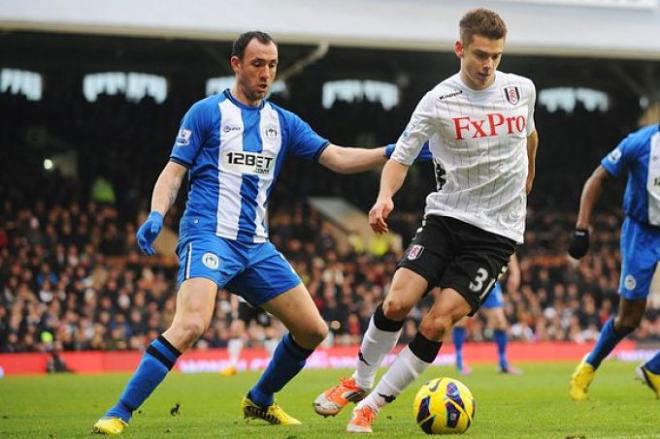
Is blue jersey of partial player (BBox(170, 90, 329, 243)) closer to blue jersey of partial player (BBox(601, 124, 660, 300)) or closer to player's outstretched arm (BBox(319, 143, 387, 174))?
player's outstretched arm (BBox(319, 143, 387, 174))

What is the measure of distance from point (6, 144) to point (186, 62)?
5.49m

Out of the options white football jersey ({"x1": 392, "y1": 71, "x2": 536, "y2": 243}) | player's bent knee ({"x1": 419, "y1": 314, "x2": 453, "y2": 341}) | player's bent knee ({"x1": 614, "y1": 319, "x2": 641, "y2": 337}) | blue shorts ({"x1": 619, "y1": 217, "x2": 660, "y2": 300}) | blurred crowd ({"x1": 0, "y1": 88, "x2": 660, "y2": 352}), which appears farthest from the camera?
blurred crowd ({"x1": 0, "y1": 88, "x2": 660, "y2": 352})

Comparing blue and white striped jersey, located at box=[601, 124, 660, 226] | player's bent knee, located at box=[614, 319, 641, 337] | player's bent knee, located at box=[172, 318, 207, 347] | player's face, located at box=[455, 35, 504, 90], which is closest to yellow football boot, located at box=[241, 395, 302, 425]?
player's bent knee, located at box=[172, 318, 207, 347]

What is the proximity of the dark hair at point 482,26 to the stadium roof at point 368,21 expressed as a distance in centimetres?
1570

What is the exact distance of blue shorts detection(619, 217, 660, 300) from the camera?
33.1ft

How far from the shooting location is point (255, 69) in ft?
26.0

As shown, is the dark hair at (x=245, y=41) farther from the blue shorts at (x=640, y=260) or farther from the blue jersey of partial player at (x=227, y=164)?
the blue shorts at (x=640, y=260)

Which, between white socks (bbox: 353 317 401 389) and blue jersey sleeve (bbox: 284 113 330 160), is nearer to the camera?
white socks (bbox: 353 317 401 389)

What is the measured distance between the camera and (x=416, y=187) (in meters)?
31.4

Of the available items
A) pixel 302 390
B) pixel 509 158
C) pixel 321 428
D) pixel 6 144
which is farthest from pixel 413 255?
pixel 6 144

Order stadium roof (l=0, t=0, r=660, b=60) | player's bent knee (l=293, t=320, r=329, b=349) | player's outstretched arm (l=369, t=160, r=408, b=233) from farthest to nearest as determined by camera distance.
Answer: stadium roof (l=0, t=0, r=660, b=60) < player's bent knee (l=293, t=320, r=329, b=349) < player's outstretched arm (l=369, t=160, r=408, b=233)

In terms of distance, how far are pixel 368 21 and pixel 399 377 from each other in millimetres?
17673

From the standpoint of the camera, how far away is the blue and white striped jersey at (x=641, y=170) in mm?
10094

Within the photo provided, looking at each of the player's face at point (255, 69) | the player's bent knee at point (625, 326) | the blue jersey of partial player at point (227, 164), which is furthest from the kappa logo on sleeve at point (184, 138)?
the player's bent knee at point (625, 326)
